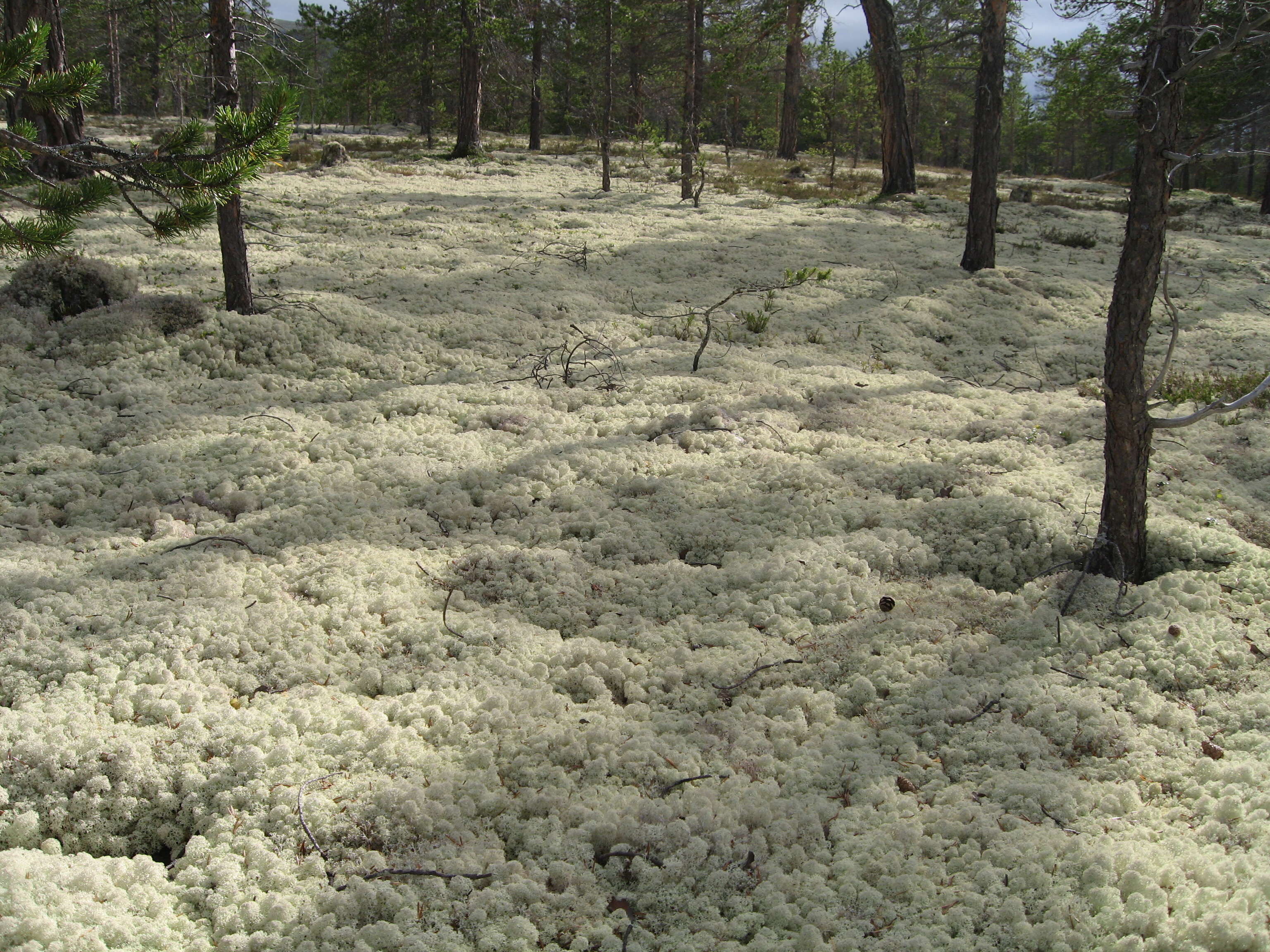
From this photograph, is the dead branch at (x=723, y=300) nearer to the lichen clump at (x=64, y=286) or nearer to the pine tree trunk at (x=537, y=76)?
the lichen clump at (x=64, y=286)

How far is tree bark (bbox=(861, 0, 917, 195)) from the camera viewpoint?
56.7 feet

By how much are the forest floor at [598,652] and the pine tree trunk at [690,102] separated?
9.89m

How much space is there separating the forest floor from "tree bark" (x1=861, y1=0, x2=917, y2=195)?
1249 centimetres

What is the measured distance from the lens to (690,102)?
1634 centimetres

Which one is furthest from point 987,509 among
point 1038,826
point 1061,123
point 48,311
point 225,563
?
point 1061,123

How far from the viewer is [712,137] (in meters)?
49.7

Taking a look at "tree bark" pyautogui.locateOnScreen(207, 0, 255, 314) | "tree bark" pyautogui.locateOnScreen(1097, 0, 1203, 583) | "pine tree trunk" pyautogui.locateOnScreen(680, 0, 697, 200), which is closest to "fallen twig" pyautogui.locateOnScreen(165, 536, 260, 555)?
"tree bark" pyautogui.locateOnScreen(207, 0, 255, 314)

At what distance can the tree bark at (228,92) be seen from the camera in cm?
685

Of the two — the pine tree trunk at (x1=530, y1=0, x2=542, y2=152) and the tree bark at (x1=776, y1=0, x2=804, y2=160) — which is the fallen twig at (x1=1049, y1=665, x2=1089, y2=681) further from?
the tree bark at (x1=776, y1=0, x2=804, y2=160)

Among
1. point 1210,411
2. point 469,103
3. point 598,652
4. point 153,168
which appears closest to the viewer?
point 153,168

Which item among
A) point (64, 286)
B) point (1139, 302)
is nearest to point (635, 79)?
point (64, 286)

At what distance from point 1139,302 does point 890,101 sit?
55.4ft

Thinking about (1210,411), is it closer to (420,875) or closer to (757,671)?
(757,671)

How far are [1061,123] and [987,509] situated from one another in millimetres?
59923
